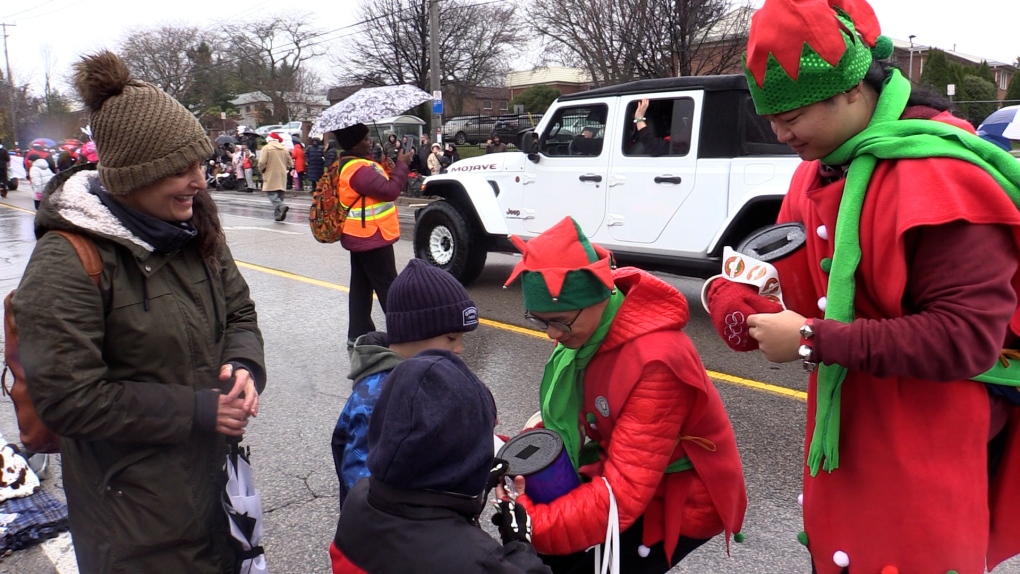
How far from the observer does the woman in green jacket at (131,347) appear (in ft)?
5.85

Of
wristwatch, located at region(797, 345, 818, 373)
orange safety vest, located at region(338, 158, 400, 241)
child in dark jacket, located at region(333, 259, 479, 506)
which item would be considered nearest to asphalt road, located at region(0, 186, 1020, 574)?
orange safety vest, located at region(338, 158, 400, 241)

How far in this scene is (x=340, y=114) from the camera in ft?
18.0

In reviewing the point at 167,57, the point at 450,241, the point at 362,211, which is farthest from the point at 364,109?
the point at 167,57

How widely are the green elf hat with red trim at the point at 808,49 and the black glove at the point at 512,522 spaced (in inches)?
39.9

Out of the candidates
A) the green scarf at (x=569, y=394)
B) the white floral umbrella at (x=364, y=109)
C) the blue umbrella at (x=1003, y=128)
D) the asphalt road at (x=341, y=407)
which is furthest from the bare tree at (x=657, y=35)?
the green scarf at (x=569, y=394)

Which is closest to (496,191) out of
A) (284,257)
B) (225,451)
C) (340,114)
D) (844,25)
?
(340,114)

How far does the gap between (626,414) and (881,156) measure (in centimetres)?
84

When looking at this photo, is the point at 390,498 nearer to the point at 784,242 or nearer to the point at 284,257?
the point at 784,242

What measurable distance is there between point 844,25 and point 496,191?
22.1 ft

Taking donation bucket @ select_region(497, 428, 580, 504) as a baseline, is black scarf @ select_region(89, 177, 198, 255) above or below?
above

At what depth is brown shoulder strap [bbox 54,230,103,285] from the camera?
5.99 feet

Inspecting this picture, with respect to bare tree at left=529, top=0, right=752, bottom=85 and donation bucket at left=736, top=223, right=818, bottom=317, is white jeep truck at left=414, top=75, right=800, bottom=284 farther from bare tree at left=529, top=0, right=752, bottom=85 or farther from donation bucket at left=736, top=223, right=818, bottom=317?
bare tree at left=529, top=0, right=752, bottom=85

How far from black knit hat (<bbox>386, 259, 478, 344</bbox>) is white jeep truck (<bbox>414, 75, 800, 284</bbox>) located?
4.56 metres

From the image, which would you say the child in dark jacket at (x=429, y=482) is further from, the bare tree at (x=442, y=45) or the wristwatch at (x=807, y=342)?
the bare tree at (x=442, y=45)
